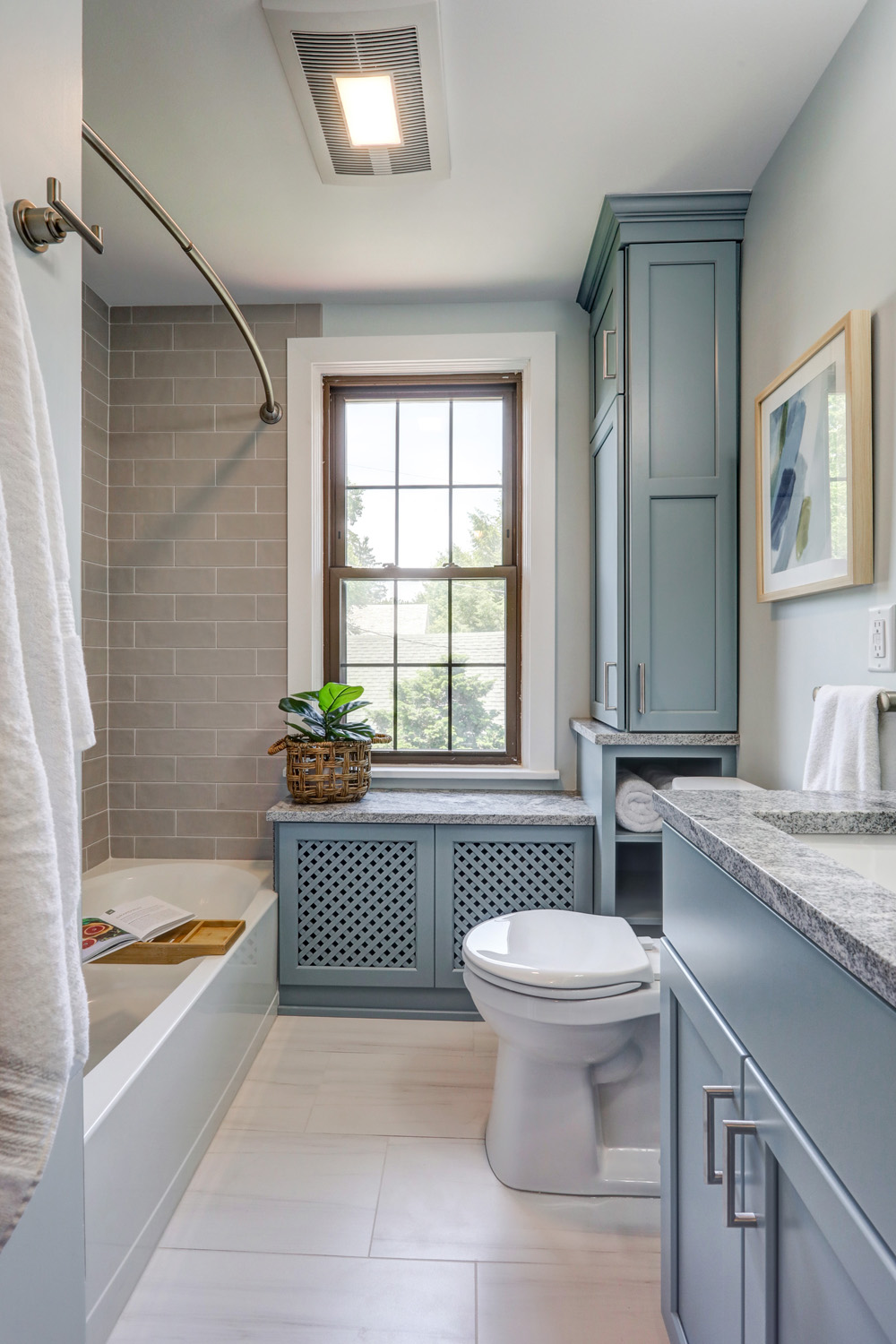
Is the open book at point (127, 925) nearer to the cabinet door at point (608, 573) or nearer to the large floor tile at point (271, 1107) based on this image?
the large floor tile at point (271, 1107)

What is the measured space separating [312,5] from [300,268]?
1.05 meters

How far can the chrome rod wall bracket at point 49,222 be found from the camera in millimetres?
766

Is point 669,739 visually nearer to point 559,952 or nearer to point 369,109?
point 559,952

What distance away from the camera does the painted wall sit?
0.77m

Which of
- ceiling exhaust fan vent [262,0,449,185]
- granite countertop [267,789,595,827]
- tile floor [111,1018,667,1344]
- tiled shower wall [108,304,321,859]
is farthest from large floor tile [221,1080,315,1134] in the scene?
ceiling exhaust fan vent [262,0,449,185]

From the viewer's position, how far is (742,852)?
83 centimetres

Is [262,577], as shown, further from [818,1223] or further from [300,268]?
[818,1223]

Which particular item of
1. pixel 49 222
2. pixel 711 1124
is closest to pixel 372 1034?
pixel 711 1124

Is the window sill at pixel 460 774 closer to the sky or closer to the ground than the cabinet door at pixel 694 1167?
closer to the sky

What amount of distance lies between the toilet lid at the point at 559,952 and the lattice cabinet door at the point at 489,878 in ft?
1.37

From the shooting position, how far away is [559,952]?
173 cm

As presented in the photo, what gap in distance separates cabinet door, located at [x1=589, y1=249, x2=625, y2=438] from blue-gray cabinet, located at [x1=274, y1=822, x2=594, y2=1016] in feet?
4.45

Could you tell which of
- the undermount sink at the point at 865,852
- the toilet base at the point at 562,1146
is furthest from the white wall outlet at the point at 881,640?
the toilet base at the point at 562,1146

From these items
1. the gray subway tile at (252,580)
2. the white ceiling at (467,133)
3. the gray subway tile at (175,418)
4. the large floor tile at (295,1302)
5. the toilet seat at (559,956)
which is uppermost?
the white ceiling at (467,133)
